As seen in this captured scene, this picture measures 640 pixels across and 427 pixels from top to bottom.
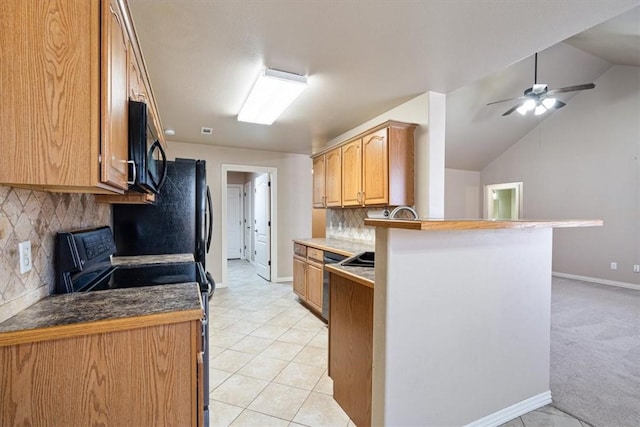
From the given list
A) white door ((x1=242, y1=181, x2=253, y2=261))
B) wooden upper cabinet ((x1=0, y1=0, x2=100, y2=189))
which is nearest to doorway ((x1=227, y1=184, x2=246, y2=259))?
white door ((x1=242, y1=181, x2=253, y2=261))

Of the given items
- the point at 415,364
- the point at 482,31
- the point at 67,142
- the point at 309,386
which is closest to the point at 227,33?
the point at 67,142

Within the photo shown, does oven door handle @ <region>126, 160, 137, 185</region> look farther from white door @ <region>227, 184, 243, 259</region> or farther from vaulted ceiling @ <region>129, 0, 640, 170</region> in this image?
white door @ <region>227, 184, 243, 259</region>

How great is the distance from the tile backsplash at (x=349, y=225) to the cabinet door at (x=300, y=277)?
0.73 metres

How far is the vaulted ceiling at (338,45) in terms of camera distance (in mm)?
1614

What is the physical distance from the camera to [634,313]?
12.0 ft

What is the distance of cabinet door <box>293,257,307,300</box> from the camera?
12.6 feet

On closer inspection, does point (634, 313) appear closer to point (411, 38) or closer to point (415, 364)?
point (415, 364)

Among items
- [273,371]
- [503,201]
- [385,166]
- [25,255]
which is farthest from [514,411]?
[503,201]

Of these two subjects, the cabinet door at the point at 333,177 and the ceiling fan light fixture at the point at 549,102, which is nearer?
the cabinet door at the point at 333,177

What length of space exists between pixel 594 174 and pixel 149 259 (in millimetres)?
7050

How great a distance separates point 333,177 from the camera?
3867 mm

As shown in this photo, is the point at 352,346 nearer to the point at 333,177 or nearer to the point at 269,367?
the point at 269,367

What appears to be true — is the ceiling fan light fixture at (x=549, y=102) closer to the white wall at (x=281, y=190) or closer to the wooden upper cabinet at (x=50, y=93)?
the white wall at (x=281, y=190)

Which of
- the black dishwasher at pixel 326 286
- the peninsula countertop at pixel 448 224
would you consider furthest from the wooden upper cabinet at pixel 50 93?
the black dishwasher at pixel 326 286
